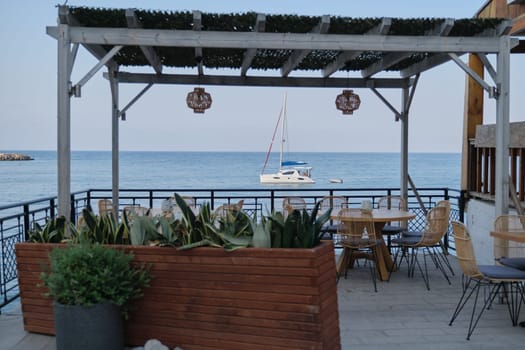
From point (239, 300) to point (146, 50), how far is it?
3866mm

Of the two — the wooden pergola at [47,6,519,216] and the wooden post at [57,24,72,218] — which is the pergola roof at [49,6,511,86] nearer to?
the wooden pergola at [47,6,519,216]

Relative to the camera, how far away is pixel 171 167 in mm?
51656

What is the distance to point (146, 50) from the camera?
20.6ft

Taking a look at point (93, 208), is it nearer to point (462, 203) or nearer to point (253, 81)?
point (253, 81)

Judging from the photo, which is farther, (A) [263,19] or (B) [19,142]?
(B) [19,142]

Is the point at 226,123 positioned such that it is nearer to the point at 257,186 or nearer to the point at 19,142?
the point at 257,186

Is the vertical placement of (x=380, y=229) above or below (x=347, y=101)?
below

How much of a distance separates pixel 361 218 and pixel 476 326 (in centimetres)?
176

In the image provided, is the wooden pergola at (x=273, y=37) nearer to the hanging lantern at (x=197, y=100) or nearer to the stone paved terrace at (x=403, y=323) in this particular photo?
the stone paved terrace at (x=403, y=323)

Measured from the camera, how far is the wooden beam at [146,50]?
508cm

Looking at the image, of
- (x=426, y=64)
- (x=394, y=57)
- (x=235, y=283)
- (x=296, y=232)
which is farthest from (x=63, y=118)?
(x=426, y=64)

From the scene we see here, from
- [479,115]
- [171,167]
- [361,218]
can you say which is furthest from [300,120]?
[361,218]

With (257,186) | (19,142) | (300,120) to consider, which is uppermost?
(300,120)

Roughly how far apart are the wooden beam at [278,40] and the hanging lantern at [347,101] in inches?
93.0
